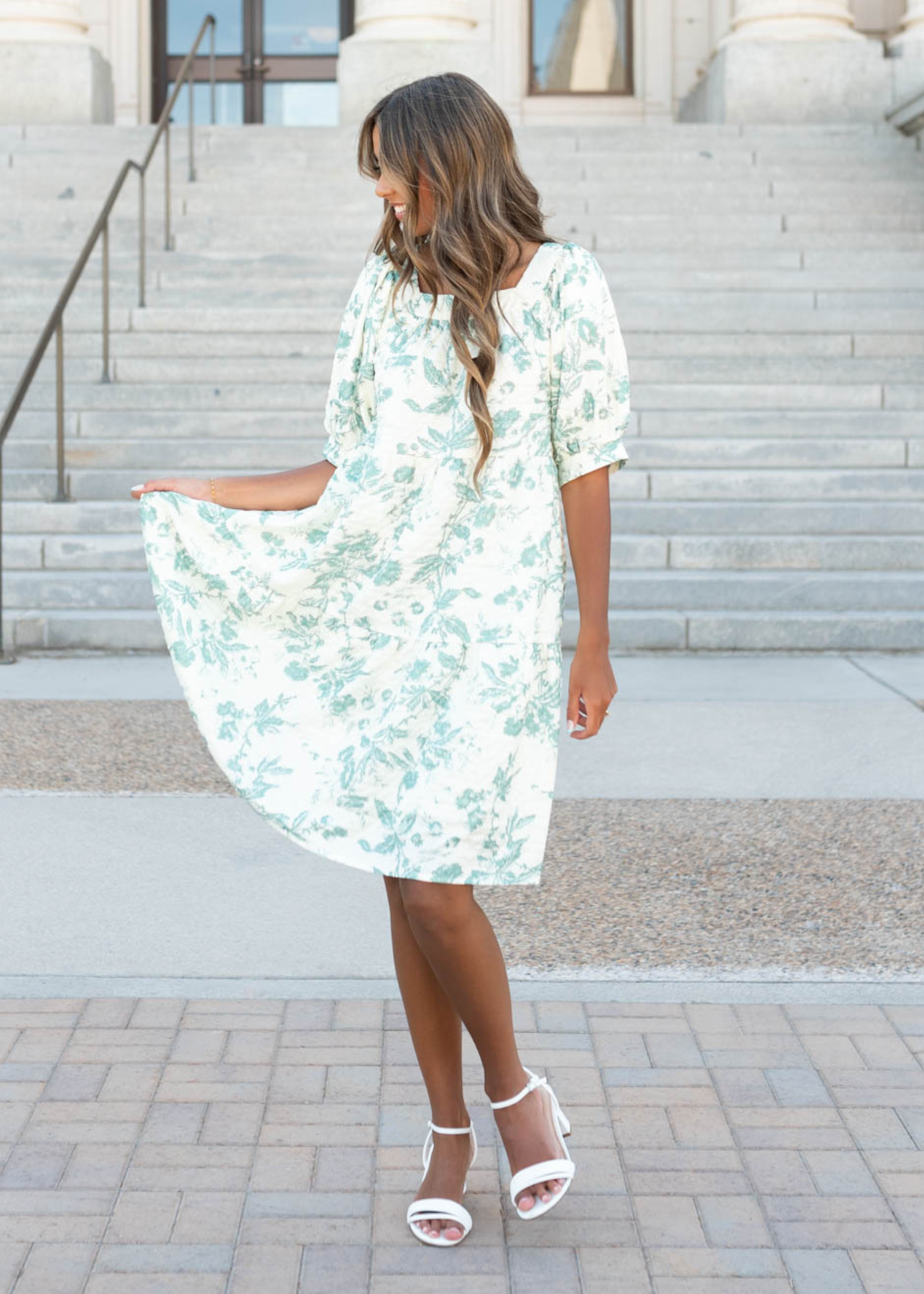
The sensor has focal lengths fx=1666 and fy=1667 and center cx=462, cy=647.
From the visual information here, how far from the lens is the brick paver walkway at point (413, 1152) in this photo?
8.23 ft

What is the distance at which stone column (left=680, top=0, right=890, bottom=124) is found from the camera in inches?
568

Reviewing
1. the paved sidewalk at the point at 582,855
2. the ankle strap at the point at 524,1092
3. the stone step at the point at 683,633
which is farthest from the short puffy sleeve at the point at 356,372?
the stone step at the point at 683,633

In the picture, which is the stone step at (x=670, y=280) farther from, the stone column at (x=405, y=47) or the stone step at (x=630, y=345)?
the stone column at (x=405, y=47)

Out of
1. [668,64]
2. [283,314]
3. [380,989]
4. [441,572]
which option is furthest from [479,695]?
[668,64]

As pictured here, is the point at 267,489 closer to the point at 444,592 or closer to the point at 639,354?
the point at 444,592

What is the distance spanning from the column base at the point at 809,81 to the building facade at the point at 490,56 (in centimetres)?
1

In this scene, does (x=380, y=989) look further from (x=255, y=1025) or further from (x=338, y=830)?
(x=338, y=830)

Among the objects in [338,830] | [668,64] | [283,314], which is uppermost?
[668,64]

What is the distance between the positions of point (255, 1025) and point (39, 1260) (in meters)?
0.95

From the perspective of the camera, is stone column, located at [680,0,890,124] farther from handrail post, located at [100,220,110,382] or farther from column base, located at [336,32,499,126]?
handrail post, located at [100,220,110,382]

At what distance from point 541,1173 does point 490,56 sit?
13.8 m

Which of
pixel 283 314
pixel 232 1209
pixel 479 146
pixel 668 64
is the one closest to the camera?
pixel 479 146

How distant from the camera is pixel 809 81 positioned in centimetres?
1447

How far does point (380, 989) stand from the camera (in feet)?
12.0
